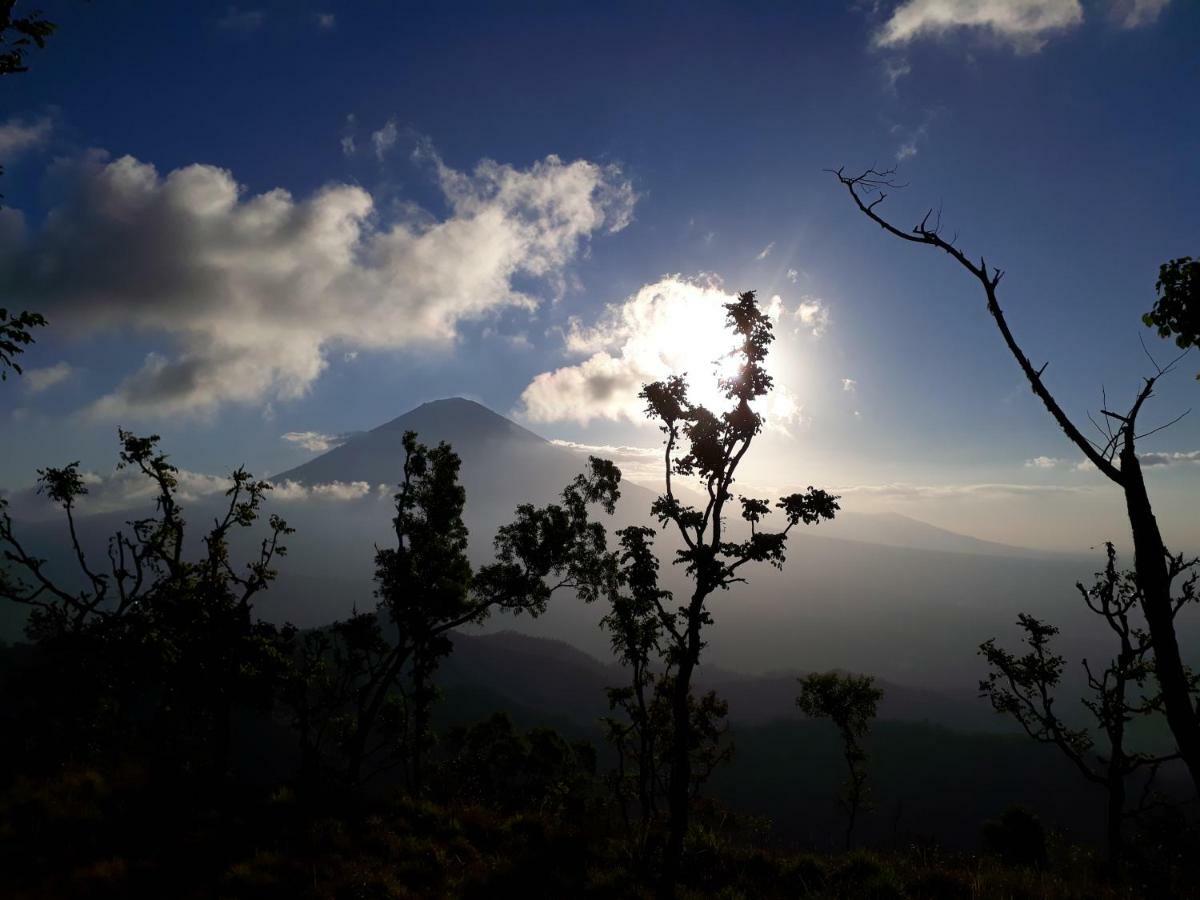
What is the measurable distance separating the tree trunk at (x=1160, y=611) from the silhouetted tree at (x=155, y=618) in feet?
58.8

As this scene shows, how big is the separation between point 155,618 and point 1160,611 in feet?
65.8

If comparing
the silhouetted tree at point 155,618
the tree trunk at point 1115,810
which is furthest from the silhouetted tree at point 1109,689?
the silhouetted tree at point 155,618

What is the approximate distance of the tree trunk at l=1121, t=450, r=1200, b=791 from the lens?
3.79 metres

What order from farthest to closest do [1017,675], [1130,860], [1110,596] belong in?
[1017,675] → [1110,596] → [1130,860]

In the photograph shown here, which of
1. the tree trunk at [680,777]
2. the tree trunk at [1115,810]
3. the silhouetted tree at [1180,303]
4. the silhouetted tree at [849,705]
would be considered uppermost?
the silhouetted tree at [1180,303]

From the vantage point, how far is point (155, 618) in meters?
14.9

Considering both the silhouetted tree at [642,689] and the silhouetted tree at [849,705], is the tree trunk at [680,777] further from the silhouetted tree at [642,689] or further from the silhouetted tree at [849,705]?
the silhouetted tree at [849,705]

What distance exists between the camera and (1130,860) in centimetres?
1467

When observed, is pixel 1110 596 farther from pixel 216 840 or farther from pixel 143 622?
pixel 143 622

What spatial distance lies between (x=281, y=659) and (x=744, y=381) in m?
22.1

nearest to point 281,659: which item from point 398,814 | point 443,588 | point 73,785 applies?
point 443,588

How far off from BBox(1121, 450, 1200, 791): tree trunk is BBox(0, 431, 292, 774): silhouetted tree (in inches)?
705

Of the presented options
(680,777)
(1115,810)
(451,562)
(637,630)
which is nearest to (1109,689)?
(1115,810)

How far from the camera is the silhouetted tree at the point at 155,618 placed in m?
15.3
